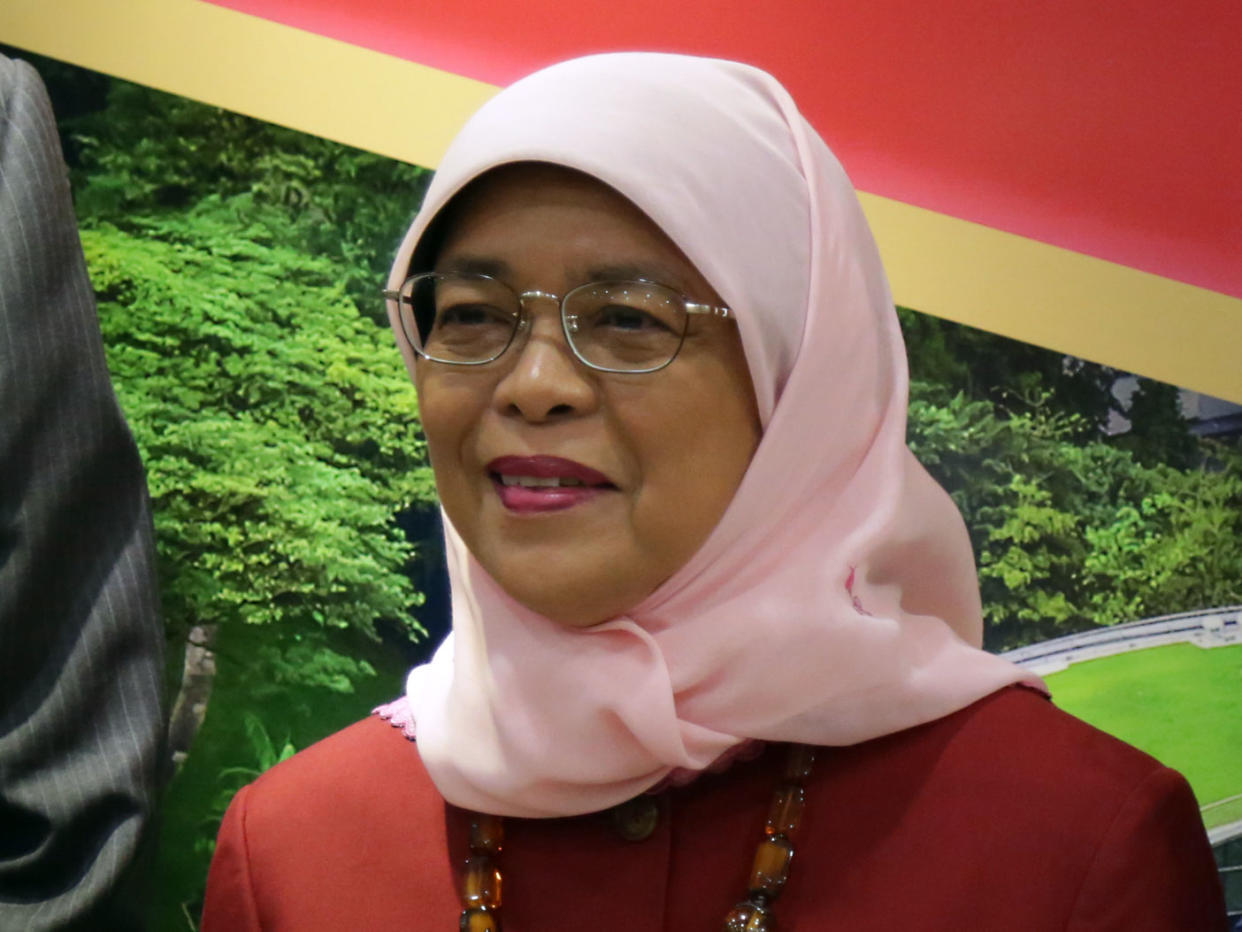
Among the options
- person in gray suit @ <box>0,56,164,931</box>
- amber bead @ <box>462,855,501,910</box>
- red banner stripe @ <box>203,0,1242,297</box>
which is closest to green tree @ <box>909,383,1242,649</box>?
red banner stripe @ <box>203,0,1242,297</box>

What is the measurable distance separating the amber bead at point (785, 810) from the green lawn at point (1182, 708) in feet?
1.70

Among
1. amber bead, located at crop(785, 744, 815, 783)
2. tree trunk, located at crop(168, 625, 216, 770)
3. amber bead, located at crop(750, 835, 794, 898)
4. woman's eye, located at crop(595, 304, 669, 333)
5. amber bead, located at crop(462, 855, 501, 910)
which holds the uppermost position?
woman's eye, located at crop(595, 304, 669, 333)

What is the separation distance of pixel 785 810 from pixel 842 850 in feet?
0.19

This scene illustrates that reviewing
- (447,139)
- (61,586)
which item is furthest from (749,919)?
(447,139)

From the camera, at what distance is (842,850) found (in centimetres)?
115

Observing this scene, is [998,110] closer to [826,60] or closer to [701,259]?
[826,60]

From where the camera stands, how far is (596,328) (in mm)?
1122

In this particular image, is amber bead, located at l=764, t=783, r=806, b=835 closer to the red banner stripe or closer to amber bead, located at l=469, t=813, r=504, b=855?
amber bead, located at l=469, t=813, r=504, b=855

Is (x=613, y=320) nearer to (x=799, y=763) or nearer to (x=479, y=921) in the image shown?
(x=799, y=763)

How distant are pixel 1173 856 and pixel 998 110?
87 cm

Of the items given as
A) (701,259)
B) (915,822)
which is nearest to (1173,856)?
(915,822)

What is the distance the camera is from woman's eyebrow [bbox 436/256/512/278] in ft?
3.77

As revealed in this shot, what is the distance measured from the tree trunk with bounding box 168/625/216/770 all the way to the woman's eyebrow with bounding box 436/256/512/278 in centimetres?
81

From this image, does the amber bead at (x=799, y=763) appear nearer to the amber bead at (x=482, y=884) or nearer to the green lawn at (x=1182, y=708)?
the amber bead at (x=482, y=884)
